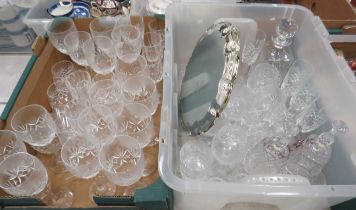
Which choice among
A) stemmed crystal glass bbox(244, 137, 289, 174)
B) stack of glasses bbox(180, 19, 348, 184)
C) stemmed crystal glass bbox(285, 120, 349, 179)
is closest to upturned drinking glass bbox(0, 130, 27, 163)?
stack of glasses bbox(180, 19, 348, 184)

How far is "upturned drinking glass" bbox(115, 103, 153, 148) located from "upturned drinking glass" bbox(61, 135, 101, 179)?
84 mm

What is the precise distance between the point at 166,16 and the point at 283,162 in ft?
1.71

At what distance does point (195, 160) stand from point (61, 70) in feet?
1.58

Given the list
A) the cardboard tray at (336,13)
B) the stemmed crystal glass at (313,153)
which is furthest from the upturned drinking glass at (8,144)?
the cardboard tray at (336,13)

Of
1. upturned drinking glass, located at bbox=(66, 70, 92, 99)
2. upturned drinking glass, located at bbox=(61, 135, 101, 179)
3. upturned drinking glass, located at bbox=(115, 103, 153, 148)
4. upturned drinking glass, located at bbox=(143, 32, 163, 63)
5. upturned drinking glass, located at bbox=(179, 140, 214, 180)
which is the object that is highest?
upturned drinking glass, located at bbox=(143, 32, 163, 63)

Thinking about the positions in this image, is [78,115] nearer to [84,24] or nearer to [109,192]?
[109,192]

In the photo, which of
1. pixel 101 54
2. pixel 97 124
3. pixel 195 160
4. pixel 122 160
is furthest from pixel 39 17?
pixel 195 160

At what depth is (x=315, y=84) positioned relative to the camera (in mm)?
815

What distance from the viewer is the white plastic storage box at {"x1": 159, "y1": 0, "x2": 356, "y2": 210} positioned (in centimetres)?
54

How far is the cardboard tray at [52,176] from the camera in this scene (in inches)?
21.9

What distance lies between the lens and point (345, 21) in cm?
97

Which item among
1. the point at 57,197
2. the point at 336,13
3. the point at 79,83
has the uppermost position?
the point at 336,13

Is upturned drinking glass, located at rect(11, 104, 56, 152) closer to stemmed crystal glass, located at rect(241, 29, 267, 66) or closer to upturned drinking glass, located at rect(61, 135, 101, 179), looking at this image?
upturned drinking glass, located at rect(61, 135, 101, 179)

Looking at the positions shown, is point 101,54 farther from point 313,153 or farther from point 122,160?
point 313,153
